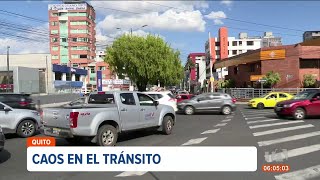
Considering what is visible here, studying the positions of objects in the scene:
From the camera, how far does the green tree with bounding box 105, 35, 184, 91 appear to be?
43.9 meters

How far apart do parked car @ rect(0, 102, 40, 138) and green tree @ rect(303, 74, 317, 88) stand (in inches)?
1490

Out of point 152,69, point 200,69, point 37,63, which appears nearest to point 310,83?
point 152,69

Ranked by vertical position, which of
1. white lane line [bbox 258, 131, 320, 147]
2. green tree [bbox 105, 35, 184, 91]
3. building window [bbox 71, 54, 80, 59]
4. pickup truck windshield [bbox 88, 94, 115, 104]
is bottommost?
white lane line [bbox 258, 131, 320, 147]

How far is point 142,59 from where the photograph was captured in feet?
144

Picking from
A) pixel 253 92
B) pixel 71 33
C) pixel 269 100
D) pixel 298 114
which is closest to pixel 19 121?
pixel 298 114

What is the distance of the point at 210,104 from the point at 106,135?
15.3 metres

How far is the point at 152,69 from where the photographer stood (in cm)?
4375

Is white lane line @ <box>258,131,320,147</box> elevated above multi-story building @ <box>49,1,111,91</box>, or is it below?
below

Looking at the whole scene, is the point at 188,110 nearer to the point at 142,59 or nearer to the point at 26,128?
the point at 26,128

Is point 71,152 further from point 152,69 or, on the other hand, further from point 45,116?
point 152,69

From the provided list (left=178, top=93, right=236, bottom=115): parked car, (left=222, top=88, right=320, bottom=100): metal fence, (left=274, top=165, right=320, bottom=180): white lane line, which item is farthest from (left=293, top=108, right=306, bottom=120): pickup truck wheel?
(left=222, top=88, right=320, bottom=100): metal fence

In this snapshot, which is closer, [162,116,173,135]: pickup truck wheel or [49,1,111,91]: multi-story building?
[162,116,173,135]: pickup truck wheel

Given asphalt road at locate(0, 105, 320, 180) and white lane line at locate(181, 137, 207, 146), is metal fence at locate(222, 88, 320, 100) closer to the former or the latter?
asphalt road at locate(0, 105, 320, 180)

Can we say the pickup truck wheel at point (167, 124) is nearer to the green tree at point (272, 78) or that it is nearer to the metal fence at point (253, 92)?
the metal fence at point (253, 92)
